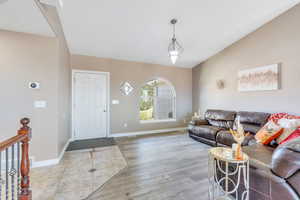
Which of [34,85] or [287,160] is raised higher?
[34,85]

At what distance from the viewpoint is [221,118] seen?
14.5 ft

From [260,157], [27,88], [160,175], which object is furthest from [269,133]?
[27,88]

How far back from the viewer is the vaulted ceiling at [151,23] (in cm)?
292

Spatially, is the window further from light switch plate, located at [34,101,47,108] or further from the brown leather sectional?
the brown leather sectional

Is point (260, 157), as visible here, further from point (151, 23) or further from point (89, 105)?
point (89, 105)

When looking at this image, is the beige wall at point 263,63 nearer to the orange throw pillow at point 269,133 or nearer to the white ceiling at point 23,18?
the orange throw pillow at point 269,133

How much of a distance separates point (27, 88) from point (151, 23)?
2.95 m

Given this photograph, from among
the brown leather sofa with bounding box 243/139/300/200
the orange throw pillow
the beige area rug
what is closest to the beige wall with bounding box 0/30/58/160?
the beige area rug

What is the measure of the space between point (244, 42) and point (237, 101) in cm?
173

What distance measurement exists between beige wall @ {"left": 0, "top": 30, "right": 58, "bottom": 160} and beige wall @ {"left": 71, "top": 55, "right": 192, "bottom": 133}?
1677 millimetres

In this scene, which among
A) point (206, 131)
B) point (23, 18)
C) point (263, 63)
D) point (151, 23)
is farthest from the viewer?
point (206, 131)

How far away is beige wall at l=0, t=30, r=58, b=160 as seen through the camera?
273cm

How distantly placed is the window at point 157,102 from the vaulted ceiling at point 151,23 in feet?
4.93

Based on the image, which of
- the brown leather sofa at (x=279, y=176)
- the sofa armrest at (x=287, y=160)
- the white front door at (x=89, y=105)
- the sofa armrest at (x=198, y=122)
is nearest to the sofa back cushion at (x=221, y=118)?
the sofa armrest at (x=198, y=122)
